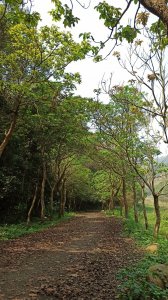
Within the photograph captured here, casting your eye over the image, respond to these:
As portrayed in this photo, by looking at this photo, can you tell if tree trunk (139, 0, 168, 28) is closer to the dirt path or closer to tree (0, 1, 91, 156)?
the dirt path

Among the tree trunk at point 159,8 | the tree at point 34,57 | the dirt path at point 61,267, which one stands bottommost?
the dirt path at point 61,267

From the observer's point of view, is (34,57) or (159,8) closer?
(159,8)

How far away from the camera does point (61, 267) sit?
997 centimetres

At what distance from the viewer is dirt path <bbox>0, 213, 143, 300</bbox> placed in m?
7.28

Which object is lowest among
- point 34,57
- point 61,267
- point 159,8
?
point 61,267

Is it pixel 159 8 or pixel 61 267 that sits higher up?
pixel 159 8

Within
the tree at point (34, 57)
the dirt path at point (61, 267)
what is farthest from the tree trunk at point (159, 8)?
the tree at point (34, 57)

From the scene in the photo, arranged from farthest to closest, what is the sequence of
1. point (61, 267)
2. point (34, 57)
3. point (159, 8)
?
1. point (34, 57)
2. point (61, 267)
3. point (159, 8)

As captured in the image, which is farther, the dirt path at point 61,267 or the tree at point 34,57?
the tree at point 34,57

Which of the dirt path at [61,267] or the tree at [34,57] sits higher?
the tree at [34,57]

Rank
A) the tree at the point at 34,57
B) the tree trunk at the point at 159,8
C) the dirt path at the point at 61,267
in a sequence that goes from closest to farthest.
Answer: the tree trunk at the point at 159,8 → the dirt path at the point at 61,267 → the tree at the point at 34,57

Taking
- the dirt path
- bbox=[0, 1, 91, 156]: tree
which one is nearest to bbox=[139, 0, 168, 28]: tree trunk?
the dirt path

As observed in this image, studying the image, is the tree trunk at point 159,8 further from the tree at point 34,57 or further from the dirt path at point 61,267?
the tree at point 34,57

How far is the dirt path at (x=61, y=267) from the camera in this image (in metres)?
7.28
